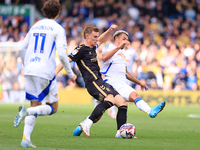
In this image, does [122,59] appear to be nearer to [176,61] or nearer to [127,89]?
[127,89]

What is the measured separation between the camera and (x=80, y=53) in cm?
623

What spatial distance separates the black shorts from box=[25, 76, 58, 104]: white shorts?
1199 mm

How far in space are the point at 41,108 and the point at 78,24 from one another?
1862 cm

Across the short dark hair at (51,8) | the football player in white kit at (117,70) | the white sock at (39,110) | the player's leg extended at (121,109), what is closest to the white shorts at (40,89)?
the white sock at (39,110)

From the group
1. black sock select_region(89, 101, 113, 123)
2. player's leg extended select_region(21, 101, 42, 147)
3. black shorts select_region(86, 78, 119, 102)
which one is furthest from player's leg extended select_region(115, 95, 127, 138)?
player's leg extended select_region(21, 101, 42, 147)

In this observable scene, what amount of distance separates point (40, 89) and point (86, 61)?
150 centimetres

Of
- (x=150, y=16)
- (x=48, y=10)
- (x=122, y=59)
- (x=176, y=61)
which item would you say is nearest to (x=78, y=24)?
(x=150, y=16)

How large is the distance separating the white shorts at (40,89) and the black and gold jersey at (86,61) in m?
1.26

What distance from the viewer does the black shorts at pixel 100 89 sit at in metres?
6.08

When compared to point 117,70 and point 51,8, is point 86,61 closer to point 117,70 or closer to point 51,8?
point 117,70

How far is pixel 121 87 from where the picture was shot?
21.6 ft

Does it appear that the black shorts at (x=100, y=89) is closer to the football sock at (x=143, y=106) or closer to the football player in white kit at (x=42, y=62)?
the football sock at (x=143, y=106)

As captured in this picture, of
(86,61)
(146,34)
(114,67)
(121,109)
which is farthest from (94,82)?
(146,34)

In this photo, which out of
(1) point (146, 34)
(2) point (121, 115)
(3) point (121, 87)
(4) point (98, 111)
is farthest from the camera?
(1) point (146, 34)
